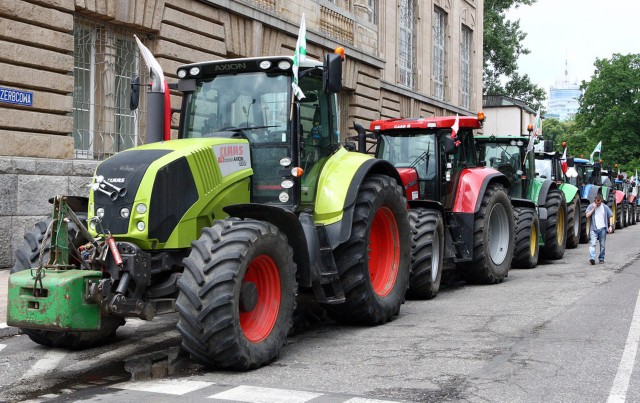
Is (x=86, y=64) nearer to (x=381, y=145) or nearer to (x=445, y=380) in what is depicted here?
(x=381, y=145)

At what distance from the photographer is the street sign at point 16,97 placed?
1302cm

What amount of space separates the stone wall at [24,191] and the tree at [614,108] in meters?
58.1

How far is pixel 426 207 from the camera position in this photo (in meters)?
12.0

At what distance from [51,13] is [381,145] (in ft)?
19.3

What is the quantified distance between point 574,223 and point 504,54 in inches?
1295

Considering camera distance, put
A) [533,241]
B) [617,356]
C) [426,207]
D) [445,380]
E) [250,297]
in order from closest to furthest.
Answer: [445,380]
[250,297]
[617,356]
[426,207]
[533,241]

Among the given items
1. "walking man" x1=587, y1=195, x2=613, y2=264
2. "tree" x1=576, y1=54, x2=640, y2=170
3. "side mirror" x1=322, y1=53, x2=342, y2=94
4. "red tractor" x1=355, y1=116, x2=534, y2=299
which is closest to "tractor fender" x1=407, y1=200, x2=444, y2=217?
"red tractor" x1=355, y1=116, x2=534, y2=299

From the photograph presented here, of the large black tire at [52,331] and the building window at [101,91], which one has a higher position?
the building window at [101,91]

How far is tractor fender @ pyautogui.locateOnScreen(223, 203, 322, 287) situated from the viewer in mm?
7266

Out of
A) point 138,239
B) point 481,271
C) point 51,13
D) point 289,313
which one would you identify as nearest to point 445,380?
point 289,313

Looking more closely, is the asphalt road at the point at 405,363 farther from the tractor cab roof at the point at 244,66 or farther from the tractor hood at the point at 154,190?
the tractor cab roof at the point at 244,66

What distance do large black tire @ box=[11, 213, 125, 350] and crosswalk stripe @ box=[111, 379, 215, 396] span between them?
0.77m

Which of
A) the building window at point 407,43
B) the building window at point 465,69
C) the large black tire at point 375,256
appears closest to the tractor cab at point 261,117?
the large black tire at point 375,256

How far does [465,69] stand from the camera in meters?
39.9
